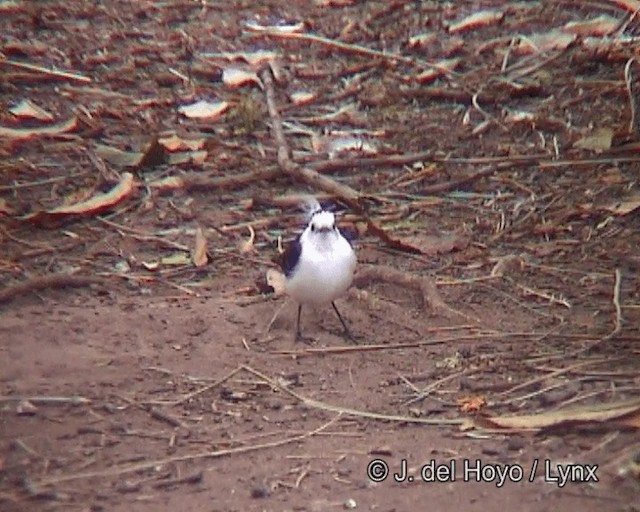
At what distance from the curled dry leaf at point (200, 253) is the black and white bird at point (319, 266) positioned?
0.80 meters

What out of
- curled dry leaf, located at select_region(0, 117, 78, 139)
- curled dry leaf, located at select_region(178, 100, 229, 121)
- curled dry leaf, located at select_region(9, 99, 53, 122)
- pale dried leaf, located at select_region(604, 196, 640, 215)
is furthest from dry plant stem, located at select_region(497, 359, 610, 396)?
curled dry leaf, located at select_region(9, 99, 53, 122)

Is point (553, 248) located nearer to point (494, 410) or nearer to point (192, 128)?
point (494, 410)

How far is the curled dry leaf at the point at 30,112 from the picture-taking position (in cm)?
823

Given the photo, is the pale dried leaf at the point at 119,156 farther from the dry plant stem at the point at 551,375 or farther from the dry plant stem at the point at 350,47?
the dry plant stem at the point at 551,375

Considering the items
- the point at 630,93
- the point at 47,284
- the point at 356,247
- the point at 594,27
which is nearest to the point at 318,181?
the point at 356,247

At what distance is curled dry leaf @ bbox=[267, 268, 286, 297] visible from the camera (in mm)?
6146

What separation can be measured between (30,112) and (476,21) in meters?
3.18

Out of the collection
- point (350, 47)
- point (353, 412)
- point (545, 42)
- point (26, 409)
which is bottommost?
point (26, 409)

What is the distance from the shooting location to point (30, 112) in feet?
27.1

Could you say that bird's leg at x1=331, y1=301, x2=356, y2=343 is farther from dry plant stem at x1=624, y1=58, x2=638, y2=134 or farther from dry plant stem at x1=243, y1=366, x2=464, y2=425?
dry plant stem at x1=624, y1=58, x2=638, y2=134

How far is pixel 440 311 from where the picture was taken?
19.1 ft

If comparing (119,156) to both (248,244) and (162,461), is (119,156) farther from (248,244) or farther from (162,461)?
(162,461)

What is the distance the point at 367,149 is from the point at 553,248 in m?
1.64

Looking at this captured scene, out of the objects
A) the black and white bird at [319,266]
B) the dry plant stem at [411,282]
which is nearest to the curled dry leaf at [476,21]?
the dry plant stem at [411,282]
